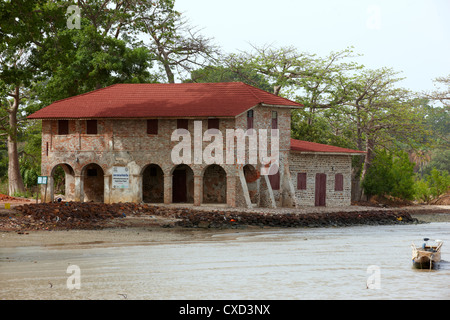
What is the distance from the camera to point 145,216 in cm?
3105

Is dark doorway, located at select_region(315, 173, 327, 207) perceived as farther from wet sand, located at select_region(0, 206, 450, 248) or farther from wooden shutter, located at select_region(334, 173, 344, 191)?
wet sand, located at select_region(0, 206, 450, 248)

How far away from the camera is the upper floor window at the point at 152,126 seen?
3638 centimetres

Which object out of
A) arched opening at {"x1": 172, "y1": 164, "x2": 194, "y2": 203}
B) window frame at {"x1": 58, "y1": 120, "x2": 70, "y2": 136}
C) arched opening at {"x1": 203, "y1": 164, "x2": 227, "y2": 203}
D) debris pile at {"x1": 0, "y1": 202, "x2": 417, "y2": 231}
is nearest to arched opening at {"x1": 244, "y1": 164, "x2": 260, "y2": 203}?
arched opening at {"x1": 203, "y1": 164, "x2": 227, "y2": 203}

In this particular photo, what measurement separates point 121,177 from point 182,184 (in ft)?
13.2

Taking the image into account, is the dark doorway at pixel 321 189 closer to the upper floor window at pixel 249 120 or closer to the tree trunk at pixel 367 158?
the upper floor window at pixel 249 120

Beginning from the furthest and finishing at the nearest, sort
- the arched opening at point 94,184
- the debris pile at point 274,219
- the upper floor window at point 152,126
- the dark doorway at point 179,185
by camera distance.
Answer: the arched opening at point 94,184 → the dark doorway at point 179,185 → the upper floor window at point 152,126 → the debris pile at point 274,219

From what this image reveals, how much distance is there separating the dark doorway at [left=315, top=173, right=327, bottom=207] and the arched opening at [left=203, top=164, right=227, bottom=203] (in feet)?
19.0

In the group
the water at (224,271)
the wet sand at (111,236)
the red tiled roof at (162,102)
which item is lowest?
the water at (224,271)

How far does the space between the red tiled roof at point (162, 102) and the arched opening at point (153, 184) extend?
4.18 metres

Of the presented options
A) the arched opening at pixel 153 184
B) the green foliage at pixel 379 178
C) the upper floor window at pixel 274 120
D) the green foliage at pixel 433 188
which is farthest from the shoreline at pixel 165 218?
the green foliage at pixel 433 188

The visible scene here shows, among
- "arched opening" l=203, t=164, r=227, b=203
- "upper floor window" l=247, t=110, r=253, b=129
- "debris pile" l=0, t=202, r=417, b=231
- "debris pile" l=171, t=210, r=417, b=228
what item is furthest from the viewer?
"arched opening" l=203, t=164, r=227, b=203

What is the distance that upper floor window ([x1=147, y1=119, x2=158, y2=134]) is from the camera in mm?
36375
